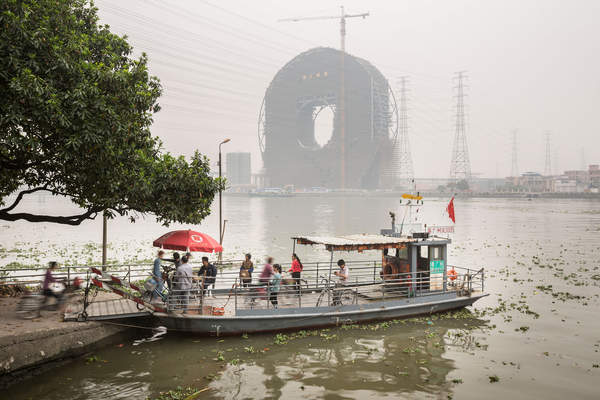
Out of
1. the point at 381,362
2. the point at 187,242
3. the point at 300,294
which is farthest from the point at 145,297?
the point at 381,362

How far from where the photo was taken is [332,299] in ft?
48.6

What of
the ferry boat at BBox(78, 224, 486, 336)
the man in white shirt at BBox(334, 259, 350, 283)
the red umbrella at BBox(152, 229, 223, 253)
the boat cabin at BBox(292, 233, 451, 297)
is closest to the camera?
the ferry boat at BBox(78, 224, 486, 336)

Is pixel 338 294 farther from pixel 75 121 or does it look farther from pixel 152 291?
pixel 75 121

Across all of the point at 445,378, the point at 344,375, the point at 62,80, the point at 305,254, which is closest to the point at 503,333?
the point at 445,378

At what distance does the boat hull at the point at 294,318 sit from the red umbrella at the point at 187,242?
6.67 ft

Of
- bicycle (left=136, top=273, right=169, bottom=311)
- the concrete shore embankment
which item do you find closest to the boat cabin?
bicycle (left=136, top=273, right=169, bottom=311)

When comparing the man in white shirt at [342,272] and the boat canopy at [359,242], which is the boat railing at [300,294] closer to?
the man in white shirt at [342,272]

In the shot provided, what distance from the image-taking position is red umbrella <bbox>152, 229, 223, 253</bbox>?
1395 cm

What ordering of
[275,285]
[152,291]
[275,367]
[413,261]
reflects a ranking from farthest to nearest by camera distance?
[413,261] → [275,285] → [152,291] → [275,367]

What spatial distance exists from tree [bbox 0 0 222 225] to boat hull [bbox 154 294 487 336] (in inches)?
150

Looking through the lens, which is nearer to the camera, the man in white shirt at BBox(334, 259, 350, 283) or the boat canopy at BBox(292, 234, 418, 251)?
the boat canopy at BBox(292, 234, 418, 251)

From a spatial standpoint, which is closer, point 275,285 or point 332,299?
point 275,285

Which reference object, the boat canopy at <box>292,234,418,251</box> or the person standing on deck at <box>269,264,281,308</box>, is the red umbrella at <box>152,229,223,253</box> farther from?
the boat canopy at <box>292,234,418,251</box>

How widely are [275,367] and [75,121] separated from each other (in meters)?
7.75
